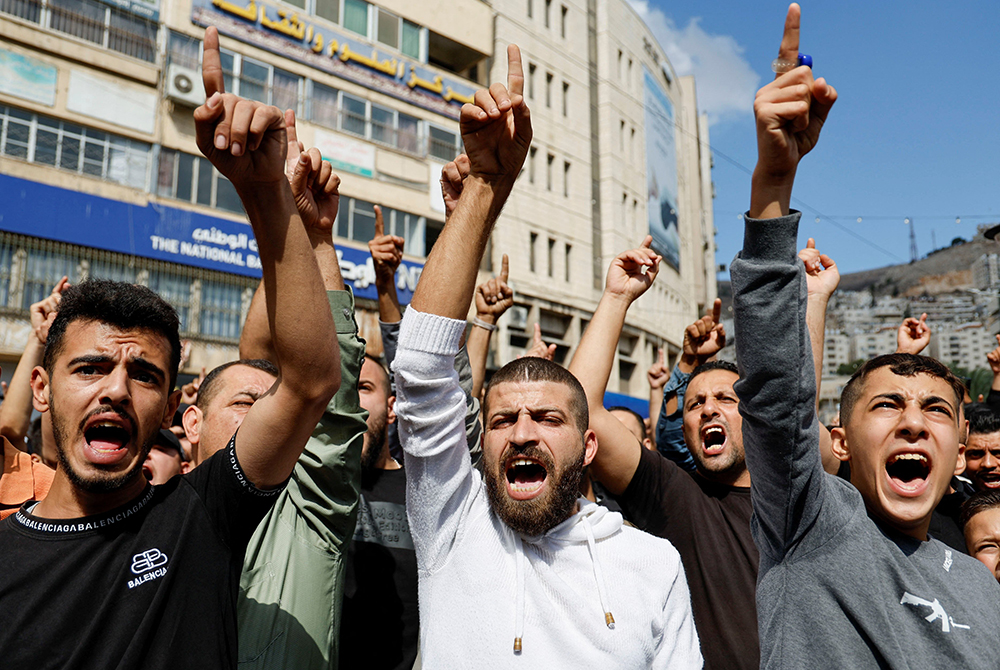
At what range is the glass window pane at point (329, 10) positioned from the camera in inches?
842

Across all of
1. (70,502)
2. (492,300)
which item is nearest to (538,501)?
(70,502)

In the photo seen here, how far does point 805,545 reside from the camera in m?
1.99

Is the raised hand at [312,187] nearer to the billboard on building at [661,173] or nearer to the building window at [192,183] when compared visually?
the building window at [192,183]

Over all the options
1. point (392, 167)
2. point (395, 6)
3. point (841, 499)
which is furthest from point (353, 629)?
point (395, 6)

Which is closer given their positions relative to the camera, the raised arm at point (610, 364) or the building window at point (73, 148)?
the raised arm at point (610, 364)

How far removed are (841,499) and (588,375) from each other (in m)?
1.23

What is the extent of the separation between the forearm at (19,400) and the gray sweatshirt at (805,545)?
11.6ft

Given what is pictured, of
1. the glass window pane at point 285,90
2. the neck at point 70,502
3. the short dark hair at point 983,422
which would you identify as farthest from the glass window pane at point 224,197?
the neck at point 70,502

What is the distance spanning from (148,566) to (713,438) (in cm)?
246

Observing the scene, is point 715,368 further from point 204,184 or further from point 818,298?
point 204,184

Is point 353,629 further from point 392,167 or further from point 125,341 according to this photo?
point 392,167

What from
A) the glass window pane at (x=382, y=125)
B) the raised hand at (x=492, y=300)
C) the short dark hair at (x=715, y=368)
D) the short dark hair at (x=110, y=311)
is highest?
the glass window pane at (x=382, y=125)

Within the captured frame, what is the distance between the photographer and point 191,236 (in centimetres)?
1770

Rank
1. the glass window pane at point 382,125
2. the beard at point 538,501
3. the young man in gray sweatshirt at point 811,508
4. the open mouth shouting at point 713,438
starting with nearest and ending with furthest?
the young man in gray sweatshirt at point 811,508 < the beard at point 538,501 < the open mouth shouting at point 713,438 < the glass window pane at point 382,125
